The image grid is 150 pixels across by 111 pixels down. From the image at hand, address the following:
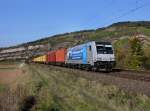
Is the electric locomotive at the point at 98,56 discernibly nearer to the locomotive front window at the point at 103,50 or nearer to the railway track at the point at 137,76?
the locomotive front window at the point at 103,50

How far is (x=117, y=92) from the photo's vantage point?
19297mm

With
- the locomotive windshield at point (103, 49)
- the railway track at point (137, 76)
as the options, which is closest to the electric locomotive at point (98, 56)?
the locomotive windshield at point (103, 49)

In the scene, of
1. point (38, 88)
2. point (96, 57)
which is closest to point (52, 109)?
point (38, 88)

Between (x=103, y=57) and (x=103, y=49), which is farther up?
(x=103, y=49)

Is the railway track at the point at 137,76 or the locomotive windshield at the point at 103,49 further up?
the locomotive windshield at the point at 103,49

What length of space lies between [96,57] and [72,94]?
21232 millimetres

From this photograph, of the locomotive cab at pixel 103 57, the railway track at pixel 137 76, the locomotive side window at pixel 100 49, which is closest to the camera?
the railway track at pixel 137 76

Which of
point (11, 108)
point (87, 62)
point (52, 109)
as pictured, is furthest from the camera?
point (87, 62)

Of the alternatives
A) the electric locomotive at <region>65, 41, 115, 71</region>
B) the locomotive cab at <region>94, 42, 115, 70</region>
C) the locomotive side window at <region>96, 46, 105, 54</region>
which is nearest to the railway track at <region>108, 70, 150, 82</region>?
the locomotive cab at <region>94, 42, 115, 70</region>

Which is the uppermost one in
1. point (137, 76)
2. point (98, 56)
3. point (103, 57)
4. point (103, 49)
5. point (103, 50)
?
point (103, 49)

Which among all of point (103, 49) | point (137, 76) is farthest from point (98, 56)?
point (137, 76)

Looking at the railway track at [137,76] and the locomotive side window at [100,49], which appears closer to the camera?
the railway track at [137,76]

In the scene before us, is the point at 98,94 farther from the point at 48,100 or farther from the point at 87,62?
the point at 87,62

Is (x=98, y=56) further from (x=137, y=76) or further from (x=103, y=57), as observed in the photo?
(x=137, y=76)
